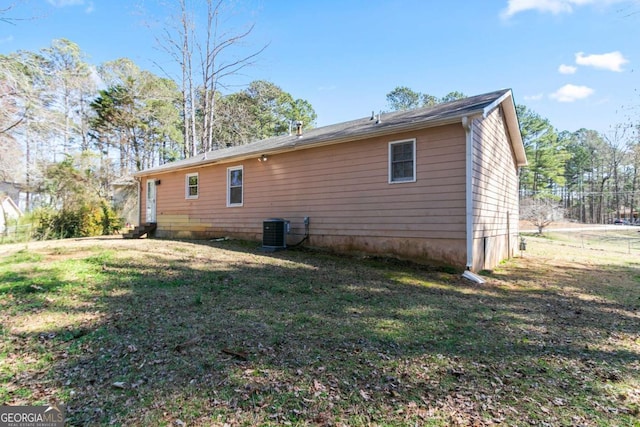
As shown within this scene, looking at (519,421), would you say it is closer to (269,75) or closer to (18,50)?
(18,50)

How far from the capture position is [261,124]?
89.6 feet

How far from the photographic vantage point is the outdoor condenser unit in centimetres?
947

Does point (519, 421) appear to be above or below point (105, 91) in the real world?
below

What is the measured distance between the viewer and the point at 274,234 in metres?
9.47

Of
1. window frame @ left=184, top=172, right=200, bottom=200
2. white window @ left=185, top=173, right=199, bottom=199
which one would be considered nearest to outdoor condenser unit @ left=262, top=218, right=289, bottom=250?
window frame @ left=184, top=172, right=200, bottom=200

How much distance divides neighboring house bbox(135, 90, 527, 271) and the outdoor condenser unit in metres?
A: 0.42

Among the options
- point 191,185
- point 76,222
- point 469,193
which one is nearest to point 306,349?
point 469,193

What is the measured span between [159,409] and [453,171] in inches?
266

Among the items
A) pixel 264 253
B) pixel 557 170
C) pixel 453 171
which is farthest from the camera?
pixel 557 170

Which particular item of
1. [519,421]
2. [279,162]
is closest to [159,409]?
[519,421]

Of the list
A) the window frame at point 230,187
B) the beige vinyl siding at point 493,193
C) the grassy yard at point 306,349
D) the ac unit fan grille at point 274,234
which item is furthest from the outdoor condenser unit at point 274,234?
the beige vinyl siding at point 493,193

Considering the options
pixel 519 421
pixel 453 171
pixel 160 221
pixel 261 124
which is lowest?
pixel 519 421

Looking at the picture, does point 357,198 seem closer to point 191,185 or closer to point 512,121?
point 512,121

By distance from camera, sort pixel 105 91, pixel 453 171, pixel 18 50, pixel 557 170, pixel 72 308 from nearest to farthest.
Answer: pixel 72 308, pixel 453 171, pixel 18 50, pixel 105 91, pixel 557 170
